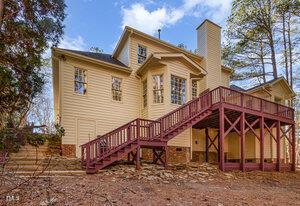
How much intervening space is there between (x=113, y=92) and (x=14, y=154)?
19.8 ft

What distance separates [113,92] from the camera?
15.3 metres

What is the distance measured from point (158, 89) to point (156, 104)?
845mm

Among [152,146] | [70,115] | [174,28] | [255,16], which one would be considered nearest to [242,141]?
[152,146]

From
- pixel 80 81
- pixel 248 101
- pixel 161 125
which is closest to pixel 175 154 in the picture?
pixel 161 125

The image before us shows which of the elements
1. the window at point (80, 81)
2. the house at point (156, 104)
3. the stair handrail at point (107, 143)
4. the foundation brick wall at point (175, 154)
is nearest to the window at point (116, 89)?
the house at point (156, 104)

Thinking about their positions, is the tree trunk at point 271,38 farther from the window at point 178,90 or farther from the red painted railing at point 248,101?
the window at point 178,90

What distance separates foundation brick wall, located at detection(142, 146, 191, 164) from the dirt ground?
2812mm

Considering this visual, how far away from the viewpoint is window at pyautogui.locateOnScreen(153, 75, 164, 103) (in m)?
14.8

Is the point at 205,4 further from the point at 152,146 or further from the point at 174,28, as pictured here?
the point at 152,146

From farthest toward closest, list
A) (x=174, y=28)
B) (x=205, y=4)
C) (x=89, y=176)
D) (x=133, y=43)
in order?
(x=174, y=28) < (x=205, y=4) < (x=133, y=43) < (x=89, y=176)

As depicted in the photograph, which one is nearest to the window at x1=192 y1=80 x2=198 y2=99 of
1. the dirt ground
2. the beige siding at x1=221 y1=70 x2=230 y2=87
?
the beige siding at x1=221 y1=70 x2=230 y2=87

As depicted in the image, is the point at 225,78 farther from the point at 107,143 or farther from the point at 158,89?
the point at 107,143

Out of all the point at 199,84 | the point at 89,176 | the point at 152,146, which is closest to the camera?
the point at 89,176

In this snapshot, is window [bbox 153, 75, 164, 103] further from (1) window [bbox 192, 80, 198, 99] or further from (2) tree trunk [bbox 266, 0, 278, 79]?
(2) tree trunk [bbox 266, 0, 278, 79]
